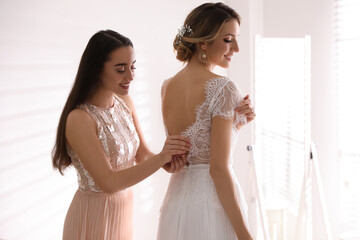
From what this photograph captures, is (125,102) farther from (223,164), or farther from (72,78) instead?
(72,78)

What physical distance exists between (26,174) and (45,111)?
1.33 ft

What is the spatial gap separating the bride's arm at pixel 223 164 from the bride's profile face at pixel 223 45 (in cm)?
29

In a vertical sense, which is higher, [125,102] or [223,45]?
[223,45]

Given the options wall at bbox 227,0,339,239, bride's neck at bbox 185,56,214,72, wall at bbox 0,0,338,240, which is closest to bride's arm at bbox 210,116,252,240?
bride's neck at bbox 185,56,214,72

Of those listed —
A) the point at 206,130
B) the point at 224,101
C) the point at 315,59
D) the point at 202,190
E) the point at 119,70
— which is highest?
the point at 315,59

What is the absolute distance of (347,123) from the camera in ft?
10.8

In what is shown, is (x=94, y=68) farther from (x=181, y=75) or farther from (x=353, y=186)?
(x=353, y=186)

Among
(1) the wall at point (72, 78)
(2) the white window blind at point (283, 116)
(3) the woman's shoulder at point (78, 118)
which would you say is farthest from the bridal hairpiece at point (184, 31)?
(2) the white window blind at point (283, 116)

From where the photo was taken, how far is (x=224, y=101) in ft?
5.19

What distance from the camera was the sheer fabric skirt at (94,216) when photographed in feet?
5.90

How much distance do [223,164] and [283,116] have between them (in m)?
1.53

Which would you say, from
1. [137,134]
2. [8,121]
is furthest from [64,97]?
[137,134]

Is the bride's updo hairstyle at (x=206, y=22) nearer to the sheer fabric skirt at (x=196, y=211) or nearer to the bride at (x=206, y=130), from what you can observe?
the bride at (x=206, y=130)

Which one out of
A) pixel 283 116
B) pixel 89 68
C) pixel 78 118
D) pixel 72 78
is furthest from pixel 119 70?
pixel 283 116
